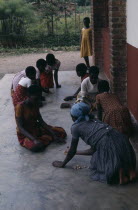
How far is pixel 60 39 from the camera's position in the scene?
18.8 m

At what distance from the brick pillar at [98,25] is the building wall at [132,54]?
3.43 metres

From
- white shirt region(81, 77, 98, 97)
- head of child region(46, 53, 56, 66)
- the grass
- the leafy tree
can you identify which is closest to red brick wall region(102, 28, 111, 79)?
head of child region(46, 53, 56, 66)

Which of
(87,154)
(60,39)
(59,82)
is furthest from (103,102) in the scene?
(60,39)

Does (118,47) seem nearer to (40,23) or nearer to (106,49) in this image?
(106,49)

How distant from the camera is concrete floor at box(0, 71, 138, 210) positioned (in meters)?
4.08

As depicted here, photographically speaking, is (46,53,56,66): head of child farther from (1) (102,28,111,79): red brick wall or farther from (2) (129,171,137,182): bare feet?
(2) (129,171,137,182): bare feet

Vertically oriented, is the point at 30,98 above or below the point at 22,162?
above

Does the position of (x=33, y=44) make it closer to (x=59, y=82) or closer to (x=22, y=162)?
(x=59, y=82)

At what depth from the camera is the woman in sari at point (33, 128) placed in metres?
5.44

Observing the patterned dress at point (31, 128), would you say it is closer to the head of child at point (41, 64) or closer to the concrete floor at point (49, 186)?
the concrete floor at point (49, 186)

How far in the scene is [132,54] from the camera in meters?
6.20

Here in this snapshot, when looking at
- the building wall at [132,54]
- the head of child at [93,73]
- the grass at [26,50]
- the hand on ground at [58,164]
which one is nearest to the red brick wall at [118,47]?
the building wall at [132,54]

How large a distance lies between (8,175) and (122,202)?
1.54 metres

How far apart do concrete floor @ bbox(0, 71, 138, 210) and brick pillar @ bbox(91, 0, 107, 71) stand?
4.64 metres
